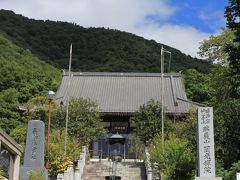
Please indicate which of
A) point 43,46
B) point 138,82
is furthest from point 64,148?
point 43,46

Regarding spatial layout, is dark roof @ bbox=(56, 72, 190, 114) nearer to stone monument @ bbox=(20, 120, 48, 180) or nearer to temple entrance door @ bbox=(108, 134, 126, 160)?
temple entrance door @ bbox=(108, 134, 126, 160)

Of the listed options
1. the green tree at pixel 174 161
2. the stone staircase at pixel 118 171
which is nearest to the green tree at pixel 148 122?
the stone staircase at pixel 118 171

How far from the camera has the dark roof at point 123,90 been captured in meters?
39.8

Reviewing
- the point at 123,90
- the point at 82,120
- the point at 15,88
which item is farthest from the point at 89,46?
the point at 82,120

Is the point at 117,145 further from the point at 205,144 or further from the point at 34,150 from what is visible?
the point at 205,144

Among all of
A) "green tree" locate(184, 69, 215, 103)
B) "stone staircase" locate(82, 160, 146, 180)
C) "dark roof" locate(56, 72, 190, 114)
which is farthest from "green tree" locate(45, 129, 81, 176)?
"green tree" locate(184, 69, 215, 103)

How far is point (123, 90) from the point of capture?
43438 mm

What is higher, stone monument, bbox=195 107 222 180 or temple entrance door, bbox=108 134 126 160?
temple entrance door, bbox=108 134 126 160

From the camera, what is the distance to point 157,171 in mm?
22328

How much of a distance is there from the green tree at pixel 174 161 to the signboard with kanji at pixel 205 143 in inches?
148

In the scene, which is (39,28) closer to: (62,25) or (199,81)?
(62,25)

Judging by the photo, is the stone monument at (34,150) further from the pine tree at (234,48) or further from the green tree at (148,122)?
the green tree at (148,122)

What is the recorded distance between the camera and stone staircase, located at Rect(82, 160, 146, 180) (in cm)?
2537

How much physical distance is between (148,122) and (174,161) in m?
11.8
